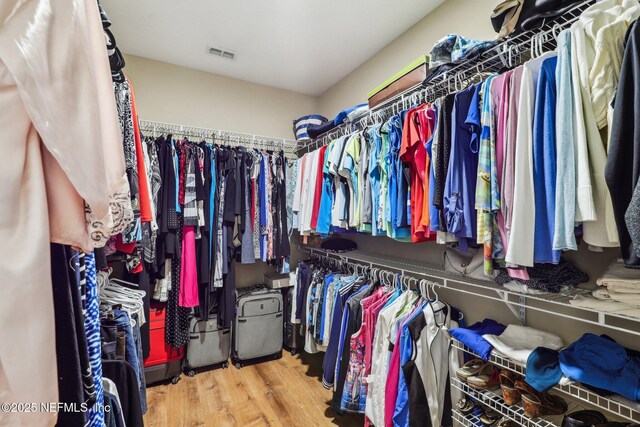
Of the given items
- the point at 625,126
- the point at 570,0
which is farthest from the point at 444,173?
the point at 570,0

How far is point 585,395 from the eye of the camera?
3.86 ft

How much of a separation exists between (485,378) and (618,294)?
2.06ft

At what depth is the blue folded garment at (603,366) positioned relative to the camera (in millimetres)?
895

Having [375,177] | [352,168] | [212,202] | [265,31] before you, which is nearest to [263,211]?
[212,202]

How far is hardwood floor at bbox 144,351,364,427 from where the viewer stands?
6.06 feet

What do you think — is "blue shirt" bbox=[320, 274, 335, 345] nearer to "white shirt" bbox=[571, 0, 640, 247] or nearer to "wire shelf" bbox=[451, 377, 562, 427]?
"wire shelf" bbox=[451, 377, 562, 427]

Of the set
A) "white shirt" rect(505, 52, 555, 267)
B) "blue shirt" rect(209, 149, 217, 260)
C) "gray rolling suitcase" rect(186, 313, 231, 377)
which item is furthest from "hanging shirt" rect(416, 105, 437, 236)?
"gray rolling suitcase" rect(186, 313, 231, 377)

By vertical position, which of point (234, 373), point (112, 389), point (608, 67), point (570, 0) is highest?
point (570, 0)

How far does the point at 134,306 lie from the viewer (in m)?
1.57

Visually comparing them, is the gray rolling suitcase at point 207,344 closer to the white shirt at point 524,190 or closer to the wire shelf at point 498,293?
the wire shelf at point 498,293

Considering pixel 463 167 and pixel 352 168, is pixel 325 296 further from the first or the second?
pixel 463 167

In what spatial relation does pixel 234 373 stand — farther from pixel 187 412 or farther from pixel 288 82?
pixel 288 82

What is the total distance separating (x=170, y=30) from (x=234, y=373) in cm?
282

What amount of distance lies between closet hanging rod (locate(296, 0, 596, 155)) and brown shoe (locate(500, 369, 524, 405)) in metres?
1.38
